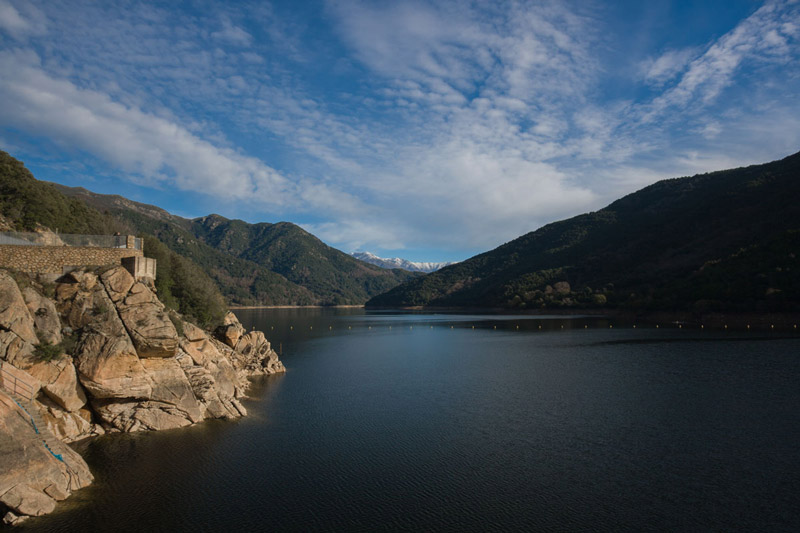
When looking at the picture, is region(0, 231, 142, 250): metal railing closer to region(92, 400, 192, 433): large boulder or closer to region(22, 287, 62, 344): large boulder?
region(22, 287, 62, 344): large boulder

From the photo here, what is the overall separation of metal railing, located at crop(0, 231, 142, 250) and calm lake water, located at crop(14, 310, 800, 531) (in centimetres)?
1076

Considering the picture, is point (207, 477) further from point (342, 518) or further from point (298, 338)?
point (298, 338)

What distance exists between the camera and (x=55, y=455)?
14570mm

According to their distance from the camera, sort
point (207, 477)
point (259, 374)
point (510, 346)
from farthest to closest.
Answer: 1. point (510, 346)
2. point (259, 374)
3. point (207, 477)

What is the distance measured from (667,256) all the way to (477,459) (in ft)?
324

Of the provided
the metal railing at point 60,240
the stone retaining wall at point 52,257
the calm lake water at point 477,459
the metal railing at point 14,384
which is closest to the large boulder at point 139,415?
the calm lake water at point 477,459

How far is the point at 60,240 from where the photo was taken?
908 inches

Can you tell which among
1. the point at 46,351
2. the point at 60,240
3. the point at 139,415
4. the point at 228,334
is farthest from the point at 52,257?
the point at 228,334

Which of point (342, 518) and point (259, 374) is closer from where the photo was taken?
point (342, 518)

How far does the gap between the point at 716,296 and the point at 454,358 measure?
51859 mm

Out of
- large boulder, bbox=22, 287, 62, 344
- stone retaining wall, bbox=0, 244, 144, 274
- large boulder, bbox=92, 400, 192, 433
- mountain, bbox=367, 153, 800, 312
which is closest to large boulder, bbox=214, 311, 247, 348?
stone retaining wall, bbox=0, 244, 144, 274

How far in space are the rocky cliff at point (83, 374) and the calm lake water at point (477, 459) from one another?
1144 millimetres

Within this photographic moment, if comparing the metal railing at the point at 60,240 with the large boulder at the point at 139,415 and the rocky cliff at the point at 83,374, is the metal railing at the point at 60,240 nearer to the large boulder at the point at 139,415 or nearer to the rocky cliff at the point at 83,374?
Answer: the rocky cliff at the point at 83,374

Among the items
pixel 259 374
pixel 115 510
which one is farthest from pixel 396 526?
pixel 259 374
